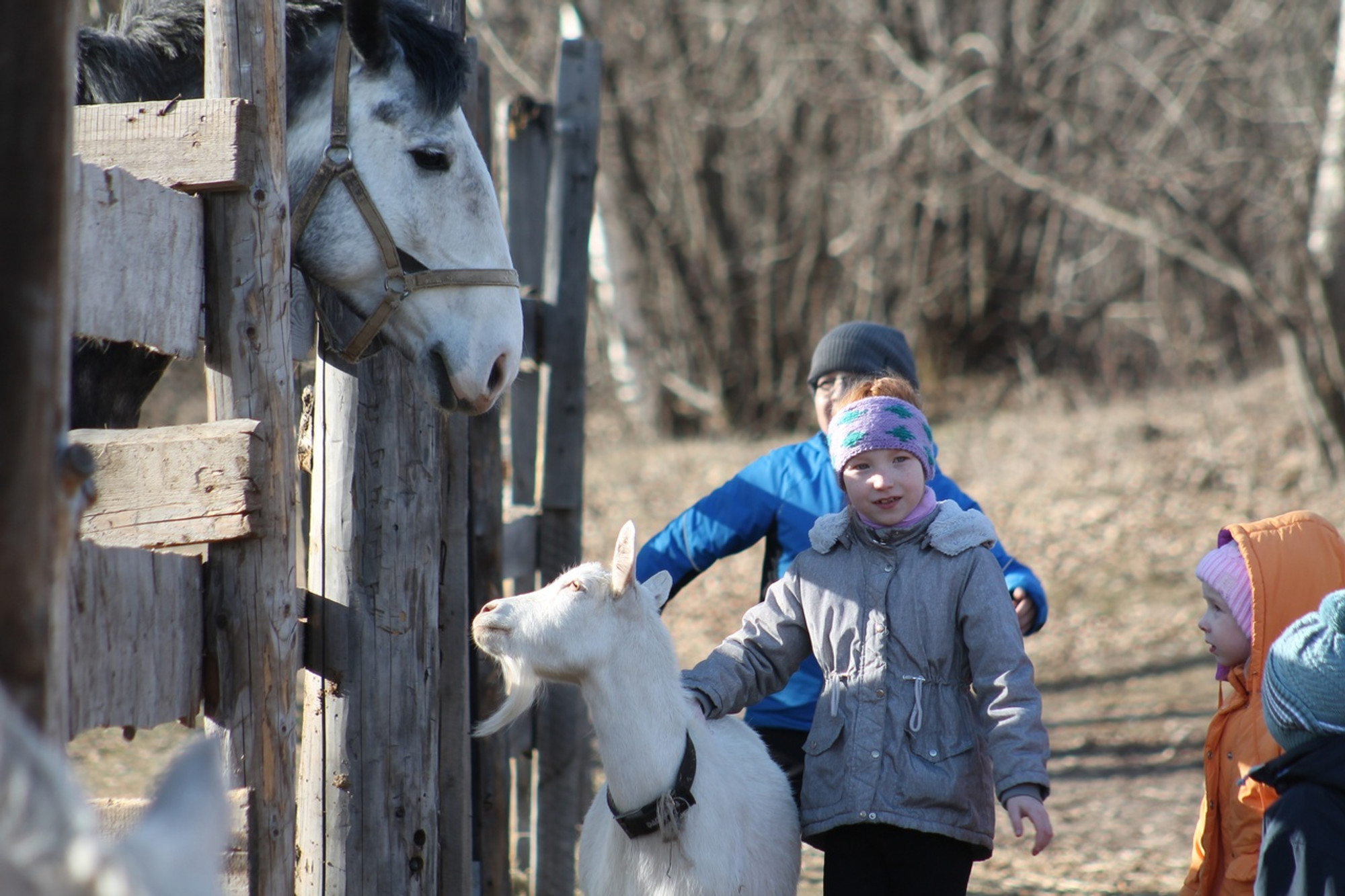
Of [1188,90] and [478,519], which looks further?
[1188,90]

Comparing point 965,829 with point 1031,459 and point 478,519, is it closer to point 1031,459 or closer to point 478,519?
point 478,519

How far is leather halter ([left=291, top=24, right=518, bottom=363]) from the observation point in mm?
3023

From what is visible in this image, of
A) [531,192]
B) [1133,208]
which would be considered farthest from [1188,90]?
[531,192]

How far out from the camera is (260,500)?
2451 mm

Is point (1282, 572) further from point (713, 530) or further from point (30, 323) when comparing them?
point (30, 323)

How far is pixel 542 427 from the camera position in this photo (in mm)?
5609

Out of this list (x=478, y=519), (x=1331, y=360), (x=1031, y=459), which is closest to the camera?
(x=478, y=519)

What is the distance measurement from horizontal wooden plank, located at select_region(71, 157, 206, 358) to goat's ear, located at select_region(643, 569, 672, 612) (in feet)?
4.23

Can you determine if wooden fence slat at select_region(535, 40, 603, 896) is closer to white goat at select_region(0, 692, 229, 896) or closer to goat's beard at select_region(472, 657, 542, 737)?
goat's beard at select_region(472, 657, 542, 737)

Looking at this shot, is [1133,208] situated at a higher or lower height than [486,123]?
higher

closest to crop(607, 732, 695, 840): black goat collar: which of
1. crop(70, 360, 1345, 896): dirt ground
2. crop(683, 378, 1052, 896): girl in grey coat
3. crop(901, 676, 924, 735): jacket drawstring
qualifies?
crop(683, 378, 1052, 896): girl in grey coat

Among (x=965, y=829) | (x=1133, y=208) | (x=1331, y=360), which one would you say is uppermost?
(x=1133, y=208)

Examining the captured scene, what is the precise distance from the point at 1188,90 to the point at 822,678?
10623mm

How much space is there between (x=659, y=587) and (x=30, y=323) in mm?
2037
